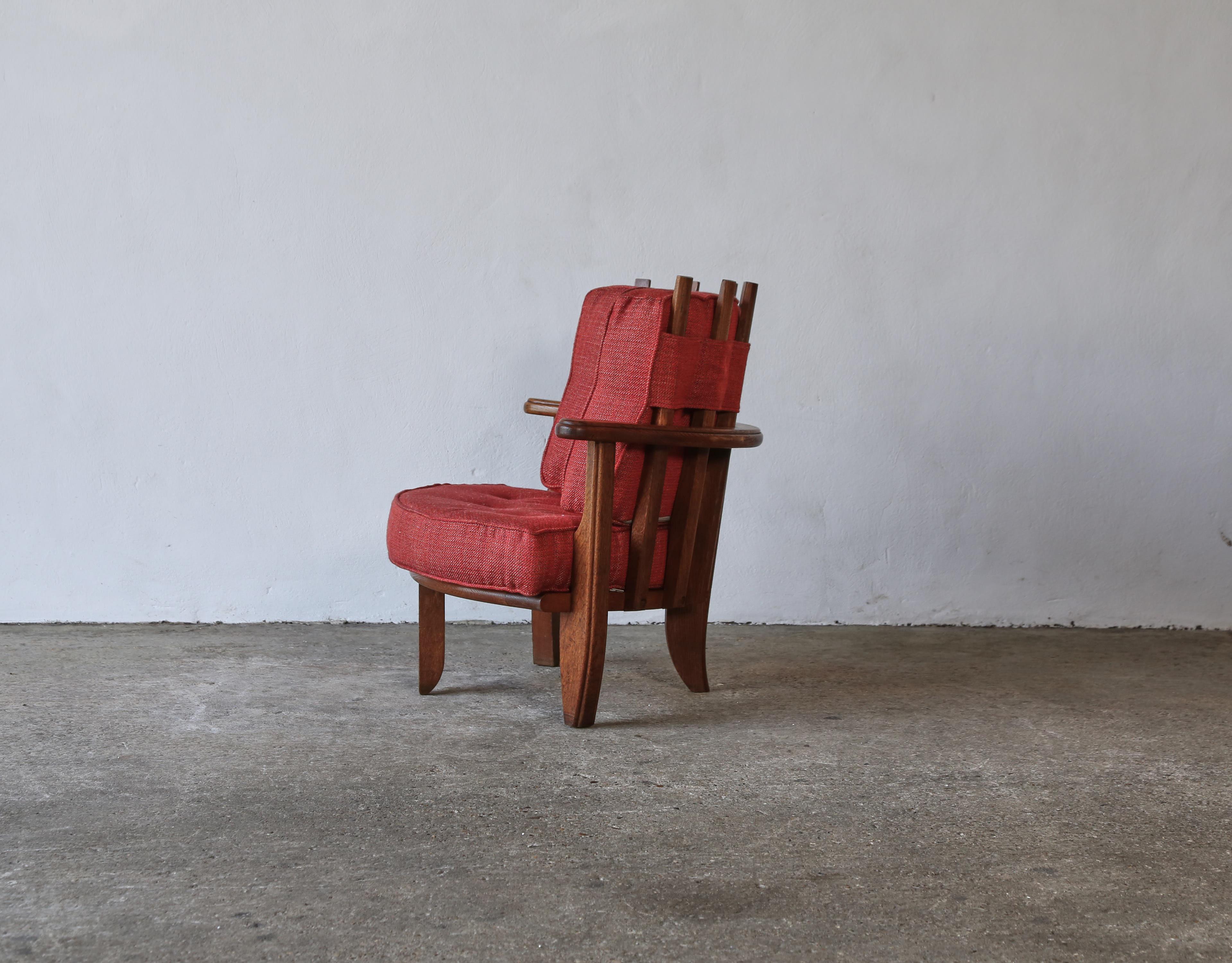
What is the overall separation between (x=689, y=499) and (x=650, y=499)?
0.14 meters

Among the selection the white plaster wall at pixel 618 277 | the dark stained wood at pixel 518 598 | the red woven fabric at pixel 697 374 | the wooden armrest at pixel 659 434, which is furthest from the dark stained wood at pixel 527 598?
the white plaster wall at pixel 618 277

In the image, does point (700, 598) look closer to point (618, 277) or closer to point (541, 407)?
point (541, 407)

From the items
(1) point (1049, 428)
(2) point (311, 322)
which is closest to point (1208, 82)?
(1) point (1049, 428)

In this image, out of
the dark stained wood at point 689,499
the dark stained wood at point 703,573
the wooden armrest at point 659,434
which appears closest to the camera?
the wooden armrest at point 659,434

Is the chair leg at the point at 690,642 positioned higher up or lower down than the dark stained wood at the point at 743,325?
lower down

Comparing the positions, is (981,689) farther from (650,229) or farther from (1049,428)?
(650,229)

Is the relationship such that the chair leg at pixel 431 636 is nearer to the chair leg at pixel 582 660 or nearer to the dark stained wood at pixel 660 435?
the chair leg at pixel 582 660

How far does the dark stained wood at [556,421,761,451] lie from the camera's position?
7.68 ft

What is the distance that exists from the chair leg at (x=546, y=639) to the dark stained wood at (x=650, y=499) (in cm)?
56

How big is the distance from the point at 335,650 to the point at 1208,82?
11.1 feet

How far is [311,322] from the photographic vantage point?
11.5 feet

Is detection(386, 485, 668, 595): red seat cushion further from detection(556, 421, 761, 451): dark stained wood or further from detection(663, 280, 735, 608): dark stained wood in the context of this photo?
detection(556, 421, 761, 451): dark stained wood

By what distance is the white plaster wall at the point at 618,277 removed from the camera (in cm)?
345

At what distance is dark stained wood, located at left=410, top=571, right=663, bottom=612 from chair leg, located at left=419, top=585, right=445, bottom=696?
7.5 inches
